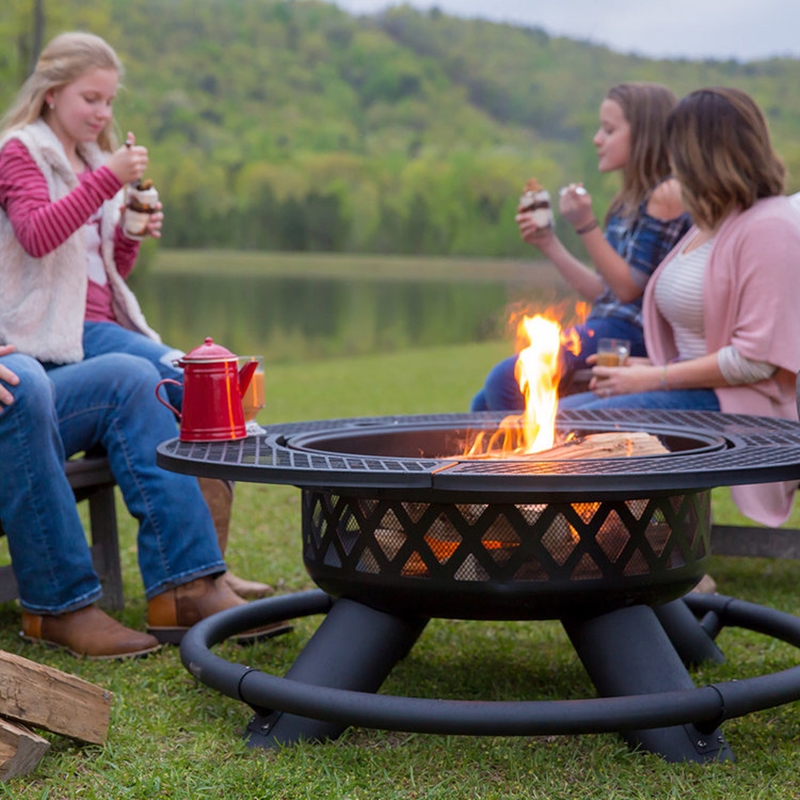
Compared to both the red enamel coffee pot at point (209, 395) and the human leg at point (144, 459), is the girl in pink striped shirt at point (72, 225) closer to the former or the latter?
the human leg at point (144, 459)

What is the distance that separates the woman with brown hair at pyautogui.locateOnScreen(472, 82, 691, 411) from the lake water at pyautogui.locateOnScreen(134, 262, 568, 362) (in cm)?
1681

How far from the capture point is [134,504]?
2545 millimetres

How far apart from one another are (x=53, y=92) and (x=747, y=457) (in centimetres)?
214

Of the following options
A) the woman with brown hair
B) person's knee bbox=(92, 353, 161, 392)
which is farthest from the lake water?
person's knee bbox=(92, 353, 161, 392)

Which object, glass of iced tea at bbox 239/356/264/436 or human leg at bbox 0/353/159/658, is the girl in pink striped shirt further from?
glass of iced tea at bbox 239/356/264/436

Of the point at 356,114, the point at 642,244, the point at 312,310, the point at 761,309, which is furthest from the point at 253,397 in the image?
the point at 356,114

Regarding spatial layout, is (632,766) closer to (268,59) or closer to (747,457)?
(747,457)

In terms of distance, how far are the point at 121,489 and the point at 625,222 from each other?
6.36 feet

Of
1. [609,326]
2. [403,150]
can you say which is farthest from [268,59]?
[609,326]

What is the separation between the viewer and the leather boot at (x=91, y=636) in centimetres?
246

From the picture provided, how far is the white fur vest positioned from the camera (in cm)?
270

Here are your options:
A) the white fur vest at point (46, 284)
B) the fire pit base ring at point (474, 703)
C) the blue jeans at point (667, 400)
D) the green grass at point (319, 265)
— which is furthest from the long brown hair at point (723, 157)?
the green grass at point (319, 265)

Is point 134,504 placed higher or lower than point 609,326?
lower

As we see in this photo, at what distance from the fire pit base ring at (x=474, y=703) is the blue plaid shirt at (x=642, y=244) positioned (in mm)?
1760
